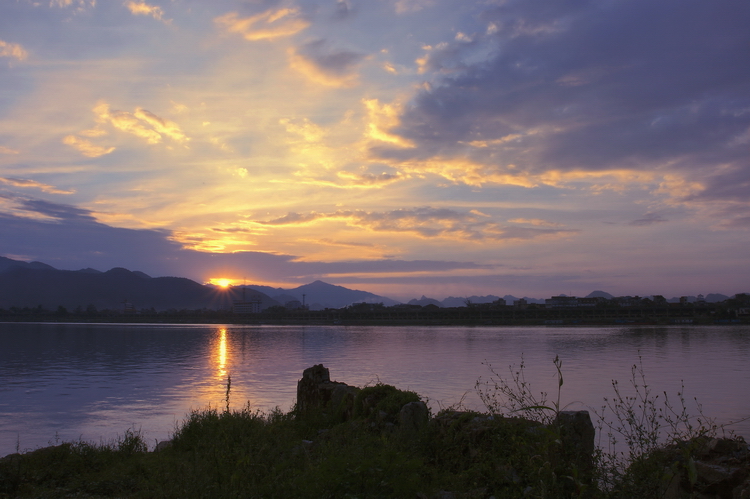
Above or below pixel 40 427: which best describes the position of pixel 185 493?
above

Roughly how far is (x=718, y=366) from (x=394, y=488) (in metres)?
40.7

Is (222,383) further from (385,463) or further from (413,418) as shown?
(385,463)

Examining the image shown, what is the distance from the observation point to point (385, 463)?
7973mm

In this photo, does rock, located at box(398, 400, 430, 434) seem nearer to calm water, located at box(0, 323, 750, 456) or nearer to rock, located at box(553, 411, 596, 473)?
rock, located at box(553, 411, 596, 473)

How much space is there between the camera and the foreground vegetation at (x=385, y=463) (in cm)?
734

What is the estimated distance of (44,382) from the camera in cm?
3116

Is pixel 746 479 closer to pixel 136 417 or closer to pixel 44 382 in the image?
pixel 136 417

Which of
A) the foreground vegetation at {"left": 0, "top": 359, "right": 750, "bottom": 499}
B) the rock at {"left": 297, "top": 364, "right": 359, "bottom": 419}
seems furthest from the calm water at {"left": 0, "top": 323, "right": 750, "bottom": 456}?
the foreground vegetation at {"left": 0, "top": 359, "right": 750, "bottom": 499}

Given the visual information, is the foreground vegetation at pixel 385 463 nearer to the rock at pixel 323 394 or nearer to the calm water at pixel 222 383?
the rock at pixel 323 394

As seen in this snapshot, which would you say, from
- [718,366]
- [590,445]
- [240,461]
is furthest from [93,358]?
[718,366]

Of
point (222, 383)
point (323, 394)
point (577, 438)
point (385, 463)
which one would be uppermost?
point (577, 438)

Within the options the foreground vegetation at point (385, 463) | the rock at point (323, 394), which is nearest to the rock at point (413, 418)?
the foreground vegetation at point (385, 463)

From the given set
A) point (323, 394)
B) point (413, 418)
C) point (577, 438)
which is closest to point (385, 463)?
point (413, 418)

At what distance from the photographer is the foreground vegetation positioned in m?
7.34
